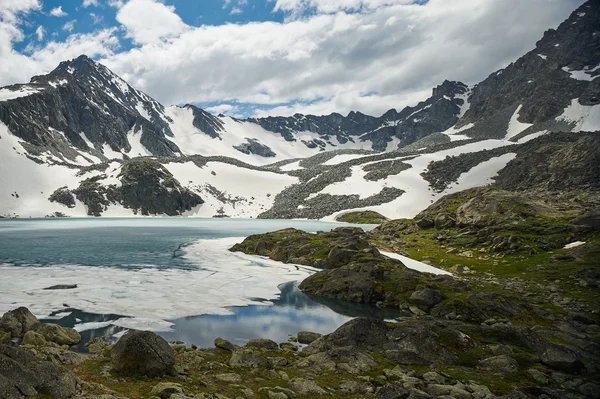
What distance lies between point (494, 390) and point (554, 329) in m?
13.4

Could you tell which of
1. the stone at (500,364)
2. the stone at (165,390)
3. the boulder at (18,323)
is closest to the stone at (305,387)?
the stone at (165,390)

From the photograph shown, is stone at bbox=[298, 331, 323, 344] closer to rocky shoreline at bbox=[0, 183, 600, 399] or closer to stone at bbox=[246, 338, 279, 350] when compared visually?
rocky shoreline at bbox=[0, 183, 600, 399]

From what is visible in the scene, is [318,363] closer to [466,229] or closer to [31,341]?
[31,341]

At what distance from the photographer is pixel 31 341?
1800 cm

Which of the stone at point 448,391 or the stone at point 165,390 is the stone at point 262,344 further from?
the stone at point 448,391

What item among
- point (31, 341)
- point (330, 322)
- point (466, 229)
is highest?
point (466, 229)

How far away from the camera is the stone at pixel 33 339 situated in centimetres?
1794

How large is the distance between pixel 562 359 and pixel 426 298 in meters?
13.5

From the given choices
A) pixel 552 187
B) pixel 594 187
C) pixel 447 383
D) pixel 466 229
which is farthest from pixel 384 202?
pixel 447 383

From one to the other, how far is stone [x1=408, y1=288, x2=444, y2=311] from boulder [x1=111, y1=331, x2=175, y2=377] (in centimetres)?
2331

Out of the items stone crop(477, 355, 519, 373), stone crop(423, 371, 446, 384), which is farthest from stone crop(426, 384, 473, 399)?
stone crop(477, 355, 519, 373)

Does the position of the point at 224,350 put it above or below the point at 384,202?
below

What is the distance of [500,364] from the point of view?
18.3m

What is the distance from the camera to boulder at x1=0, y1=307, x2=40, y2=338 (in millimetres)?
19625
